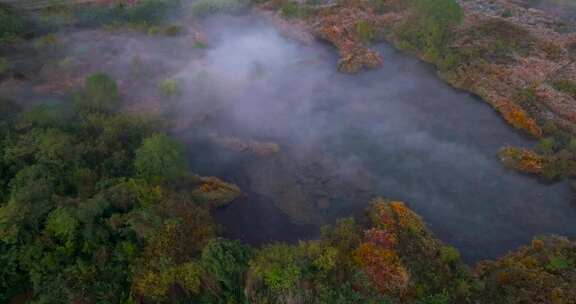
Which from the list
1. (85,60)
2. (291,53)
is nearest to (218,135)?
(291,53)

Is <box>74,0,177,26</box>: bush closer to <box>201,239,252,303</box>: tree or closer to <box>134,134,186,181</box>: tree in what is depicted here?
<box>134,134,186,181</box>: tree

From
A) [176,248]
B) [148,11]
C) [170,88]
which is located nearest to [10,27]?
[148,11]

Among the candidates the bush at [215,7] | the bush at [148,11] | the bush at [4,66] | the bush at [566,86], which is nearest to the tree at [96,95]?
the bush at [4,66]

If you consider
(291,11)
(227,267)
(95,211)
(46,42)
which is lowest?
(227,267)

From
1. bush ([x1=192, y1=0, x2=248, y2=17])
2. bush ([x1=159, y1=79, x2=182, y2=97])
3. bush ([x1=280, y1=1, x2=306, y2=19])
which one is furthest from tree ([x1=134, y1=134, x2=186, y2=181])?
bush ([x1=192, y1=0, x2=248, y2=17])

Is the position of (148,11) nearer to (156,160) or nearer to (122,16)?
(122,16)

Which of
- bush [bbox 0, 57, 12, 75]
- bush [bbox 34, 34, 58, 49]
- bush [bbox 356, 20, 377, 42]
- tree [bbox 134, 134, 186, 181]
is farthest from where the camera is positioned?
bush [bbox 356, 20, 377, 42]
